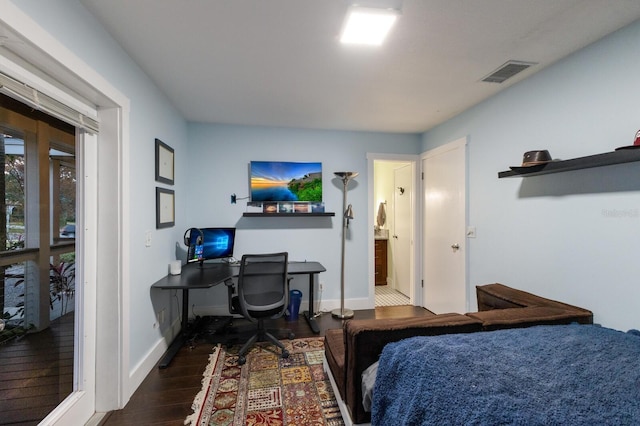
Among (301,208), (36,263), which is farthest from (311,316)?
(36,263)

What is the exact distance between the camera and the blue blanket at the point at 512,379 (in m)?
1.00

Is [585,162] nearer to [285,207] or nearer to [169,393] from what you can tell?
[285,207]

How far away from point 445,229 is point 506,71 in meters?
1.84

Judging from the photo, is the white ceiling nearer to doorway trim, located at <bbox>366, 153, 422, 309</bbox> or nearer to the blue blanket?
doorway trim, located at <bbox>366, 153, 422, 309</bbox>

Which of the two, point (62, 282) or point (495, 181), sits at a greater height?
point (495, 181)

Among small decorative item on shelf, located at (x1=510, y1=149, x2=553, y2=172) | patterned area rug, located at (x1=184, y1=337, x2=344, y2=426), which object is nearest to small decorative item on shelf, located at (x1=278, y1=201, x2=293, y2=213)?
patterned area rug, located at (x1=184, y1=337, x2=344, y2=426)

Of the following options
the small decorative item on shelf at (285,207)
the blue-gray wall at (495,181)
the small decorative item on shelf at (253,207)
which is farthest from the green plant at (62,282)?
the small decorative item on shelf at (285,207)

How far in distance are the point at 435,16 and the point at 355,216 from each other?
2655 mm

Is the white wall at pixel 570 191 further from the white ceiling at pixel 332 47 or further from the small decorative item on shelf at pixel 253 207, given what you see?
the small decorative item on shelf at pixel 253 207

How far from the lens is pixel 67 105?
1599 mm

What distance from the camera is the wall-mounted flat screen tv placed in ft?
12.2

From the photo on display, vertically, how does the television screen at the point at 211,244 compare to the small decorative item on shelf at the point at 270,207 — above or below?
below

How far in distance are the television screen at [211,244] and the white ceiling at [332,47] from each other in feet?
4.69

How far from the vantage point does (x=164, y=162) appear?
2.80m
